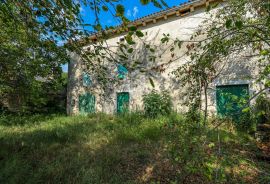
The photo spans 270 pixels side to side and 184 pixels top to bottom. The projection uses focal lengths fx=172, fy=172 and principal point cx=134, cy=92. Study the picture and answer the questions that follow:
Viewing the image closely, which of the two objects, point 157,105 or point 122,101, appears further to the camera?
point 122,101

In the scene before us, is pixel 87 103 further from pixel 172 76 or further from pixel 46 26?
pixel 46 26

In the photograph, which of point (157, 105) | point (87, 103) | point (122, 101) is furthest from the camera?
point (87, 103)

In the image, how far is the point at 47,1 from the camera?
225cm

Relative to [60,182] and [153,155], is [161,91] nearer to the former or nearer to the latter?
[153,155]

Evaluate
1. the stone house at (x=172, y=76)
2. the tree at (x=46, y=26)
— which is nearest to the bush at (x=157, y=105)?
the stone house at (x=172, y=76)

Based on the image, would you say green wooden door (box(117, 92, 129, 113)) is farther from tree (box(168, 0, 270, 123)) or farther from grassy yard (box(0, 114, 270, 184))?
tree (box(168, 0, 270, 123))

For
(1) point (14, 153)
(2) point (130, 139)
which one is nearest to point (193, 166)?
(2) point (130, 139)

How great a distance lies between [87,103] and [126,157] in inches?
317

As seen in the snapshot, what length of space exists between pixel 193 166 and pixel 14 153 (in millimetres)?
4636

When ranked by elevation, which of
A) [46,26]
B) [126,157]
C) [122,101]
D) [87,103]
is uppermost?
[46,26]

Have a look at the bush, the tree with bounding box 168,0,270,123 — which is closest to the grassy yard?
the tree with bounding box 168,0,270,123

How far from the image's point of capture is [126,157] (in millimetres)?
4172

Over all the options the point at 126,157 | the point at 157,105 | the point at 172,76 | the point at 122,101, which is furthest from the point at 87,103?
the point at 126,157

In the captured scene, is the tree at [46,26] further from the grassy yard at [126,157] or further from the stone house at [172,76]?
the stone house at [172,76]
